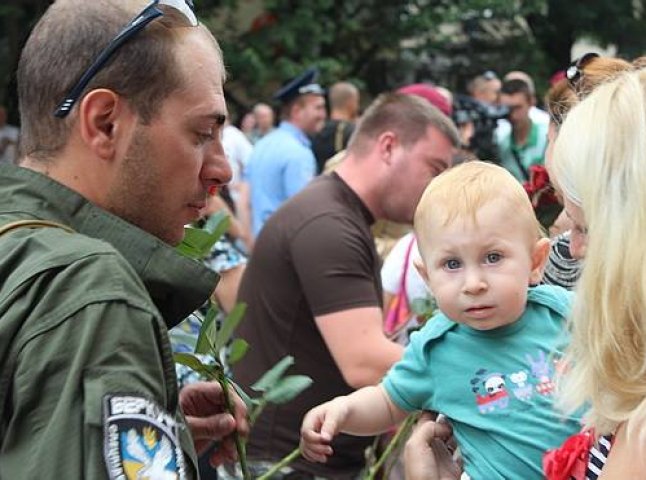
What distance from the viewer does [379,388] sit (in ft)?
8.87

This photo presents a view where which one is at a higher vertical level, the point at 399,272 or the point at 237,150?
the point at 399,272

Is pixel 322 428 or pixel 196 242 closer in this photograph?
pixel 196 242

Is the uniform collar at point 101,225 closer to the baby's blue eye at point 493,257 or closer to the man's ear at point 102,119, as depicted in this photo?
the man's ear at point 102,119

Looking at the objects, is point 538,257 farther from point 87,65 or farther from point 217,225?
point 87,65

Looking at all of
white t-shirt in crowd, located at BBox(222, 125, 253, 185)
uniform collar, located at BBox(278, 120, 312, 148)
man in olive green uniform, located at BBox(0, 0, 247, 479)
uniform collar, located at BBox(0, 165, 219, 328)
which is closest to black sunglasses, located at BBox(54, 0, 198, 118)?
man in olive green uniform, located at BBox(0, 0, 247, 479)

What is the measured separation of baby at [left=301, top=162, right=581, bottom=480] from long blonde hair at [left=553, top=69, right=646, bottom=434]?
1.96 feet

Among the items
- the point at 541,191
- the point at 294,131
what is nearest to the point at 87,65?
the point at 541,191

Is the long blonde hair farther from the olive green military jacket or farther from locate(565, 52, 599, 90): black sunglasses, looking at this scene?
locate(565, 52, 599, 90): black sunglasses

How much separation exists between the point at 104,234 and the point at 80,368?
0.35 m

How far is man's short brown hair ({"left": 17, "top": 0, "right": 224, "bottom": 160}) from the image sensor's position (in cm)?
187

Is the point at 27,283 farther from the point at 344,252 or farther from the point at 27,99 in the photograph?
the point at 344,252

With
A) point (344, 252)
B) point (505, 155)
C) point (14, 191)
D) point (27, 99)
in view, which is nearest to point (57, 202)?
point (14, 191)

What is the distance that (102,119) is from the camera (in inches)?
73.5

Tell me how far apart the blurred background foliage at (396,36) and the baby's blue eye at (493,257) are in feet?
50.5
